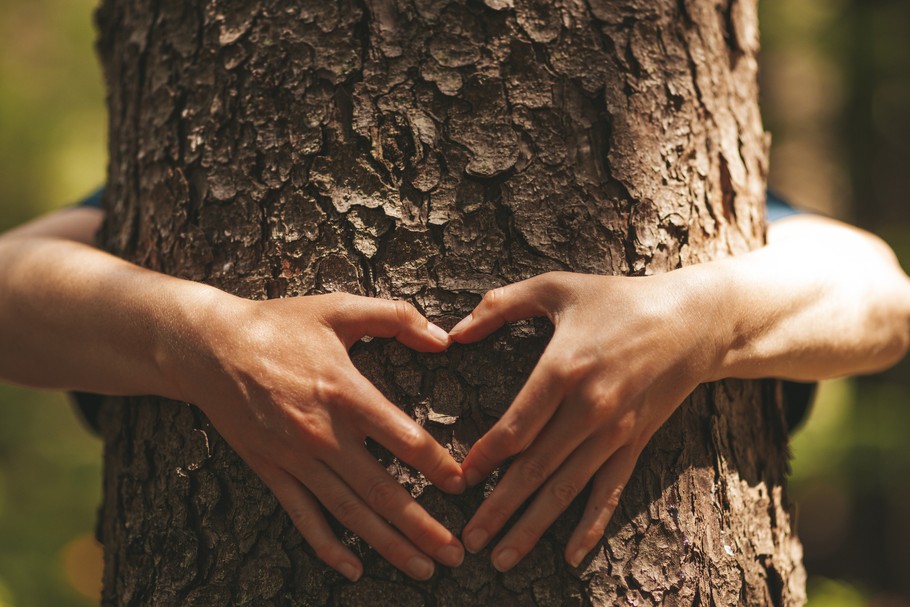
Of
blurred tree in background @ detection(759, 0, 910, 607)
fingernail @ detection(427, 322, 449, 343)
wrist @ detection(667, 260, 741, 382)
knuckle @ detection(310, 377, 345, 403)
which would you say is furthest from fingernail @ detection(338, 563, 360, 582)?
blurred tree in background @ detection(759, 0, 910, 607)

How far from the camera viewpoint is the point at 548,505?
1194 millimetres

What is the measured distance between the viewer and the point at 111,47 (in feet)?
5.74

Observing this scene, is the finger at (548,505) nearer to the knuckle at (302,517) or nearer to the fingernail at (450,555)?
the fingernail at (450,555)

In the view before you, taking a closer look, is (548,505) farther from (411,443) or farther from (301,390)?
(301,390)

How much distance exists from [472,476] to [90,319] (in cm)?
84

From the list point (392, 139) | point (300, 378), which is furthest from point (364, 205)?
point (300, 378)

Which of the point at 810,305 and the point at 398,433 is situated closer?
the point at 398,433

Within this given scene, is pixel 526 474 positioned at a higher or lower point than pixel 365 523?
higher

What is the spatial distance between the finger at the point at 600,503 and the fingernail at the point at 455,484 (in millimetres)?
234

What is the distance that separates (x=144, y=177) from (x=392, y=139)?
637 millimetres

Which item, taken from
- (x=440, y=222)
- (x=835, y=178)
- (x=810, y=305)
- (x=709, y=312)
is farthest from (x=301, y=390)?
(x=835, y=178)

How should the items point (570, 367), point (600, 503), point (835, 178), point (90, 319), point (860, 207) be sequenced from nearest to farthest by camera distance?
point (570, 367), point (600, 503), point (90, 319), point (860, 207), point (835, 178)

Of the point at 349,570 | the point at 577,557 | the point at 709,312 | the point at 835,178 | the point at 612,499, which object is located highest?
the point at 835,178

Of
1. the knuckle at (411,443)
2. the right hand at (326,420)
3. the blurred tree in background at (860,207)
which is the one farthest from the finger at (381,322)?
the blurred tree in background at (860,207)
